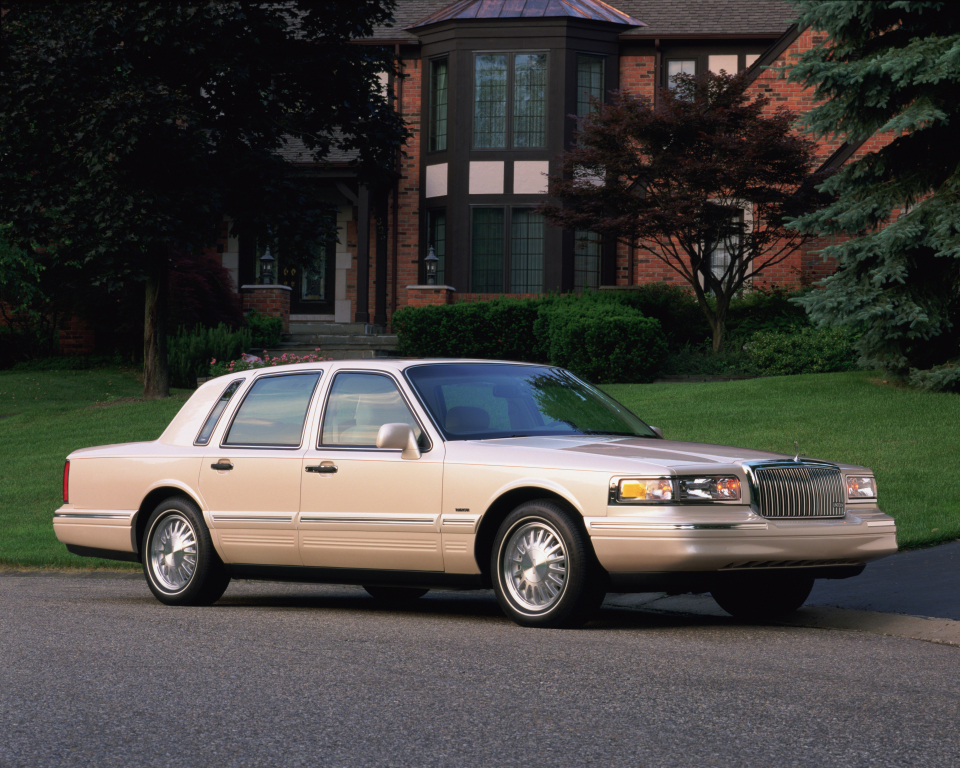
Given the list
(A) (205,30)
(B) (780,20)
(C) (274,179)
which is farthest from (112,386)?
(B) (780,20)

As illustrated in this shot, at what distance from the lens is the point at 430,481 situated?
7.41 meters

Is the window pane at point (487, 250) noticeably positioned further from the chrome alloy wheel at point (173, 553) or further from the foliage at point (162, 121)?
the chrome alloy wheel at point (173, 553)

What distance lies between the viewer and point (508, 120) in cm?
2845

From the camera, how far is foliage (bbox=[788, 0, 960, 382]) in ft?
53.6

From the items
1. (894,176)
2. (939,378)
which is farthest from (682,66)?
(939,378)

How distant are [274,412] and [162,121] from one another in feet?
39.4

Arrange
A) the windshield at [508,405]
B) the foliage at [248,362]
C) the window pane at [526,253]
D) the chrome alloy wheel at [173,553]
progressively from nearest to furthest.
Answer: the windshield at [508,405]
the chrome alloy wheel at [173,553]
the foliage at [248,362]
the window pane at [526,253]

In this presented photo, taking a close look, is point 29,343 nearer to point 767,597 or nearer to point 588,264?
point 588,264

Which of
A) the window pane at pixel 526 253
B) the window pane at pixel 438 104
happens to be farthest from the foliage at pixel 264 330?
the window pane at pixel 438 104

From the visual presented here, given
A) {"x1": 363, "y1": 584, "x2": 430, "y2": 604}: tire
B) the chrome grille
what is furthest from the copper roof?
the chrome grille

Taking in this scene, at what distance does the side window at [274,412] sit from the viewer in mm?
8344

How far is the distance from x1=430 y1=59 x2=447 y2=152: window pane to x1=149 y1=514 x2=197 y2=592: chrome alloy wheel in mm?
21553

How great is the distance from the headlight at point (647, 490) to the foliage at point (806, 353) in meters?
15.3

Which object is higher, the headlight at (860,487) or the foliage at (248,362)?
the foliage at (248,362)
